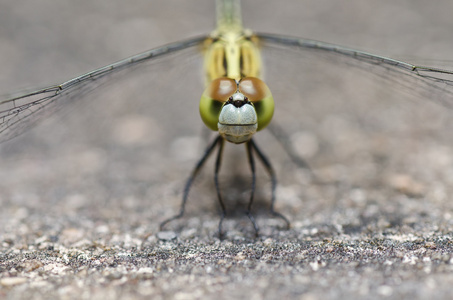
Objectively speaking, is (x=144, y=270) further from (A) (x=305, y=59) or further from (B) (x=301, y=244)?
(A) (x=305, y=59)

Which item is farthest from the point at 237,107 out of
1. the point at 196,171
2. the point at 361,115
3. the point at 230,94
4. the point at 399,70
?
the point at 361,115

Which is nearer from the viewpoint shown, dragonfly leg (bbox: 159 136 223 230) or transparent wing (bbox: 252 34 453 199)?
dragonfly leg (bbox: 159 136 223 230)

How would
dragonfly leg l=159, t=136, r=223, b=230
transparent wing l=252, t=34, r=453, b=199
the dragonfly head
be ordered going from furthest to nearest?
1. transparent wing l=252, t=34, r=453, b=199
2. dragonfly leg l=159, t=136, r=223, b=230
3. the dragonfly head

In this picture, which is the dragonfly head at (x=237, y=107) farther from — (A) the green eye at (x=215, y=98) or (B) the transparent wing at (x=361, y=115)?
(B) the transparent wing at (x=361, y=115)

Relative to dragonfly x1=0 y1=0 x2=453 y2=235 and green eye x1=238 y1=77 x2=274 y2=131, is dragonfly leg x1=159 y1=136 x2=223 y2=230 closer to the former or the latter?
dragonfly x1=0 y1=0 x2=453 y2=235

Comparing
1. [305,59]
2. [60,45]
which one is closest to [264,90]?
[305,59]

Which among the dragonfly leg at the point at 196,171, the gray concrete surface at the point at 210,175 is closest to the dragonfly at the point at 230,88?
the dragonfly leg at the point at 196,171

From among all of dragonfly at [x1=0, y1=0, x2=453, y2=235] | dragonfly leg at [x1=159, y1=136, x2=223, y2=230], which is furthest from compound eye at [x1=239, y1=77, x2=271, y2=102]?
dragonfly leg at [x1=159, y1=136, x2=223, y2=230]
